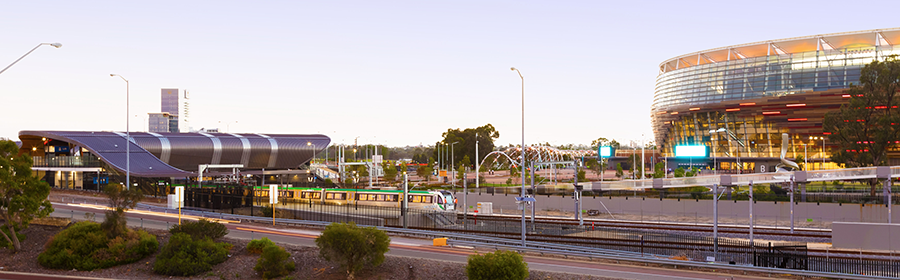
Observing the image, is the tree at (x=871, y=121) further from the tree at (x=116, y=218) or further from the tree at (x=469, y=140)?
the tree at (x=469, y=140)

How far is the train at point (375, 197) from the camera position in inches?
1929

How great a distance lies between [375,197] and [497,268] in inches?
1363

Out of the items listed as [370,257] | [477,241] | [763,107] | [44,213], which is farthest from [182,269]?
[763,107]

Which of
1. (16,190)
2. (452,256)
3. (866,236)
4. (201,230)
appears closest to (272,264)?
(201,230)

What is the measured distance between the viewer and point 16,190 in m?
25.6

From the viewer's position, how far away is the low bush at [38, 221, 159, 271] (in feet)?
76.1

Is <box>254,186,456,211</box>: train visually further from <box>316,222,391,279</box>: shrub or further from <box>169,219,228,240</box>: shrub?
<box>316,222,391,279</box>: shrub

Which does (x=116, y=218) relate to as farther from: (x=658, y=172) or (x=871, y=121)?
(x=658, y=172)

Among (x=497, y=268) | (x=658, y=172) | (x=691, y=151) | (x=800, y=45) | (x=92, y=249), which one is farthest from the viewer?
(x=691, y=151)

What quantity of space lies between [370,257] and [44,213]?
54.6 feet

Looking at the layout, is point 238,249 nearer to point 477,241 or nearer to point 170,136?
point 477,241

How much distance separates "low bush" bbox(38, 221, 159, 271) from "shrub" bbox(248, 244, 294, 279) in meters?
6.19

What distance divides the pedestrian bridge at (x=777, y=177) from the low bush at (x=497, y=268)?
87.0 ft

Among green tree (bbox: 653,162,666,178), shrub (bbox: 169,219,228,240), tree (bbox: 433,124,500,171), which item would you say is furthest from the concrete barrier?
tree (bbox: 433,124,500,171)
